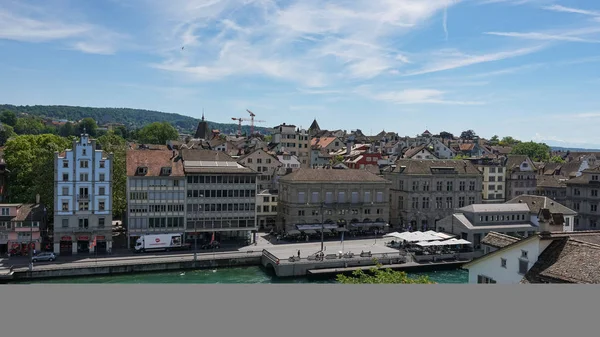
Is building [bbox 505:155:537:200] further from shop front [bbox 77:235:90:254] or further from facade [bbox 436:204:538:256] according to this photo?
shop front [bbox 77:235:90:254]

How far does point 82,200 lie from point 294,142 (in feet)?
188

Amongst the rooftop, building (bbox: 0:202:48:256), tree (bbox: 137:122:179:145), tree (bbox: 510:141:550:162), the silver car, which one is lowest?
the silver car

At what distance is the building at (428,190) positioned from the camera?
74938 millimetres

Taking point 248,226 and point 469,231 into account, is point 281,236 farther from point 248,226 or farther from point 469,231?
point 469,231

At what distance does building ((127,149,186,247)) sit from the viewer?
187 ft

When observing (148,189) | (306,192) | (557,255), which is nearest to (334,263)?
(306,192)

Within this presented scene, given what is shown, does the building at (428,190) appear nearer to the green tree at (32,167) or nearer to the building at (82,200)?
the building at (82,200)

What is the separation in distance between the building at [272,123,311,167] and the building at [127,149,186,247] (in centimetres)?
4846

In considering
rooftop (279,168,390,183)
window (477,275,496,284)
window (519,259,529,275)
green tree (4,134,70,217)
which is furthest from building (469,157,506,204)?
window (519,259,529,275)

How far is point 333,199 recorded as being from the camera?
69.1m

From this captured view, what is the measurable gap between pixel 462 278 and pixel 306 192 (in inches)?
867

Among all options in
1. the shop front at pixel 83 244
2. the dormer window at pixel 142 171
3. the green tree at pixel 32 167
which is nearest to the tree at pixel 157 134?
the green tree at pixel 32 167

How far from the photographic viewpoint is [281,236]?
64875 millimetres

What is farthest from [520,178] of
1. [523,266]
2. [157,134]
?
[157,134]
